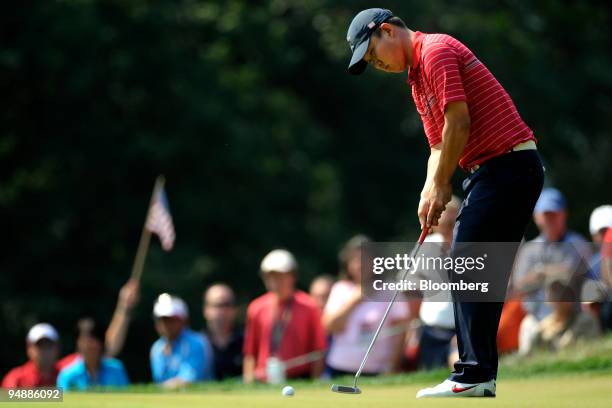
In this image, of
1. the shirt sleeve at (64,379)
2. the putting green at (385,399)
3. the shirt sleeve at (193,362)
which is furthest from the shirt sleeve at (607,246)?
the shirt sleeve at (64,379)

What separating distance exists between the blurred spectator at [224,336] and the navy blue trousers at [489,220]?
573 centimetres

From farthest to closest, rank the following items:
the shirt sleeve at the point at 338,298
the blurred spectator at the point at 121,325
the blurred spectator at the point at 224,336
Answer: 1. the blurred spectator at the point at 121,325
2. the blurred spectator at the point at 224,336
3. the shirt sleeve at the point at 338,298

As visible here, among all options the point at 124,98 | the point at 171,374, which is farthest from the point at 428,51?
the point at 124,98

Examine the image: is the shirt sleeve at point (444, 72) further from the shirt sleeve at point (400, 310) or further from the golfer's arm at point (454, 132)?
the shirt sleeve at point (400, 310)

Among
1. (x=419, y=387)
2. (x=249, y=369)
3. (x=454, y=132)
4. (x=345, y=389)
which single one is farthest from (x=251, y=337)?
(x=454, y=132)

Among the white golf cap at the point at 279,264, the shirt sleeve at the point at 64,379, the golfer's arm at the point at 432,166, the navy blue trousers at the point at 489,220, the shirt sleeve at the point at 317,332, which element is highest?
the white golf cap at the point at 279,264

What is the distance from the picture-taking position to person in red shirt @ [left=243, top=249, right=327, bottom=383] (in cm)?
1152

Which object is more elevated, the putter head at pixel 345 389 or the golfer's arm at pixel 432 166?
the golfer's arm at pixel 432 166

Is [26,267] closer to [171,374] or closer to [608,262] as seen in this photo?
[171,374]

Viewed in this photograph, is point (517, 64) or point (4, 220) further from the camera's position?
point (517, 64)

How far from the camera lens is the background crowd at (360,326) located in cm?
1055

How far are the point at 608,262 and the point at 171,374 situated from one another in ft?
12.6

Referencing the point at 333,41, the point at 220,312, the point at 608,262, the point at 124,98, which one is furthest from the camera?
the point at 333,41

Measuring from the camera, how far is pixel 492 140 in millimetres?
6785
